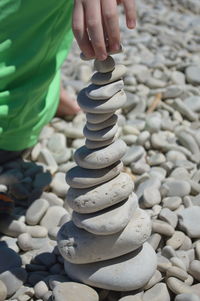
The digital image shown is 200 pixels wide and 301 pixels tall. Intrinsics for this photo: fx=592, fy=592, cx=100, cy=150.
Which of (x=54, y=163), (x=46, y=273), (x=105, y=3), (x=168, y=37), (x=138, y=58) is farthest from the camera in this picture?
(x=168, y=37)

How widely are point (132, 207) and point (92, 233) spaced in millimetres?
121

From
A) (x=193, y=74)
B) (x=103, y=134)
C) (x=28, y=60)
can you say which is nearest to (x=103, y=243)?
(x=103, y=134)

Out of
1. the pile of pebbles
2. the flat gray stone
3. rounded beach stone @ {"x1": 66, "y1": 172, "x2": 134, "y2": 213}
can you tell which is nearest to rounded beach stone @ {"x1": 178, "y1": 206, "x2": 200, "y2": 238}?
the pile of pebbles

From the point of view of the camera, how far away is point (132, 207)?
1.51 metres

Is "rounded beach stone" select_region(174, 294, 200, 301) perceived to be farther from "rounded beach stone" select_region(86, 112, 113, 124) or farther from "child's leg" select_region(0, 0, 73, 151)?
"child's leg" select_region(0, 0, 73, 151)

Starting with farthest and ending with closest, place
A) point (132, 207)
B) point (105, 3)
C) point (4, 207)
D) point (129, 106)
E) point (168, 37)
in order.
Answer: point (168, 37)
point (129, 106)
point (4, 207)
point (132, 207)
point (105, 3)

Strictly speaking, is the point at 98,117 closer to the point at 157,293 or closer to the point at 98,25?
Answer: the point at 98,25

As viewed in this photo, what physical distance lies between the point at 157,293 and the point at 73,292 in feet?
0.72

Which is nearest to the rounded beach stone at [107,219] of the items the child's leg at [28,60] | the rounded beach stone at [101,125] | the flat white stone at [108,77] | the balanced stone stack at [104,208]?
the balanced stone stack at [104,208]

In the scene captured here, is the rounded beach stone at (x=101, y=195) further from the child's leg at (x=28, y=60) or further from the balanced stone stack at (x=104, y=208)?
the child's leg at (x=28, y=60)

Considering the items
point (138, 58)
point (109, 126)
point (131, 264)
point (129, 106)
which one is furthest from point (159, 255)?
point (138, 58)

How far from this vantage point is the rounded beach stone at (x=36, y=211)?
1.90 meters

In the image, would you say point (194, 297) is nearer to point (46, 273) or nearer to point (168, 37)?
point (46, 273)

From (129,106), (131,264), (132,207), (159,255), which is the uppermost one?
(132,207)
